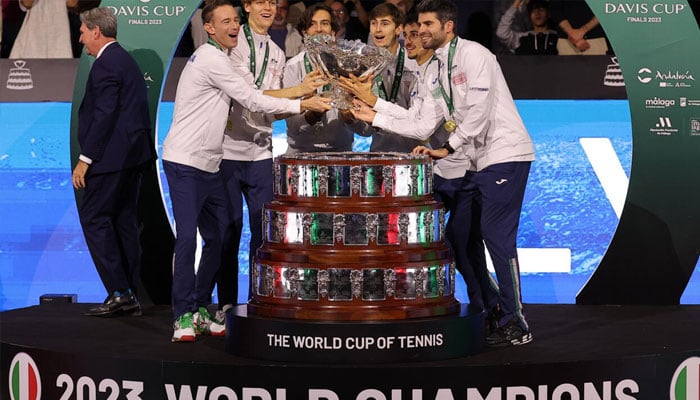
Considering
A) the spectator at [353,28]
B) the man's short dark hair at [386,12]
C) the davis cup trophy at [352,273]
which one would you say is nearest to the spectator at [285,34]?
the spectator at [353,28]

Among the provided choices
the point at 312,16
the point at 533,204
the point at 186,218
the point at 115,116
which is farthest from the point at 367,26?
the point at 186,218

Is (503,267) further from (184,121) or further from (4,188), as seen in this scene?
(4,188)

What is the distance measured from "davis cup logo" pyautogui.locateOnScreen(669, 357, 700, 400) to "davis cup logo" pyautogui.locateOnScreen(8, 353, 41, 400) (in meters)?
2.64

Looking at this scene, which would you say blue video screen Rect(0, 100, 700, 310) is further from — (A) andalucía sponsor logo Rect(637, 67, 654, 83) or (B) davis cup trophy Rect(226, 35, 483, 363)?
(B) davis cup trophy Rect(226, 35, 483, 363)

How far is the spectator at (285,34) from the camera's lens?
8336 mm

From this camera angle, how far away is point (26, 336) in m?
5.98

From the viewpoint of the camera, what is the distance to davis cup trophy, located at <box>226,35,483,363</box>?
531cm

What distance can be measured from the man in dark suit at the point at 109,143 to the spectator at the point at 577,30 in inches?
126

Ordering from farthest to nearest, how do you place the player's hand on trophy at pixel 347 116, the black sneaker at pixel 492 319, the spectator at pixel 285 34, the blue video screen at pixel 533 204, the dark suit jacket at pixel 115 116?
1. the blue video screen at pixel 533 204
2. the spectator at pixel 285 34
3. the dark suit jacket at pixel 115 116
4. the player's hand on trophy at pixel 347 116
5. the black sneaker at pixel 492 319

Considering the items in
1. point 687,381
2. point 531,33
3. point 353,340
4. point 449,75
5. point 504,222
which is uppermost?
point 531,33

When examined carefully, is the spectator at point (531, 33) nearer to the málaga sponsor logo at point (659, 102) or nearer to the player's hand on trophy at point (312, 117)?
the málaga sponsor logo at point (659, 102)

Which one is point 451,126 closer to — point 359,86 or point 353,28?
point 359,86

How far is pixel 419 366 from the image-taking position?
5.16 meters

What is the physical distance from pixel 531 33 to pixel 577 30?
371 millimetres
